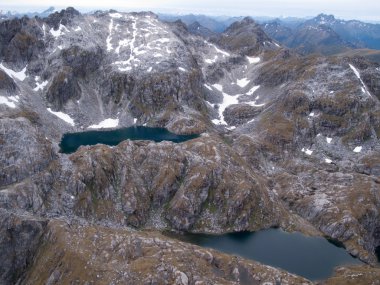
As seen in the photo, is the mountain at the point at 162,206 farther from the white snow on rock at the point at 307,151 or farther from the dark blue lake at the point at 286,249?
the white snow on rock at the point at 307,151

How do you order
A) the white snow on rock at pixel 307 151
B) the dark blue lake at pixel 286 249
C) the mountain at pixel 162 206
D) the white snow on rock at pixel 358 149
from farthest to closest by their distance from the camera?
the white snow on rock at pixel 307 151 < the white snow on rock at pixel 358 149 < the dark blue lake at pixel 286 249 < the mountain at pixel 162 206

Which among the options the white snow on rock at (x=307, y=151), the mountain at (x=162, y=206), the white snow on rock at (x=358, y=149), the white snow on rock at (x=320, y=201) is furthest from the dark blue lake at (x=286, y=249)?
the white snow on rock at (x=358, y=149)

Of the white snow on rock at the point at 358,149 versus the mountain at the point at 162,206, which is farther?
the white snow on rock at the point at 358,149

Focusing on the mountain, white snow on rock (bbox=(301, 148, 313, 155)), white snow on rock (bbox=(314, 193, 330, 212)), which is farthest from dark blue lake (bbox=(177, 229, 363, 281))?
white snow on rock (bbox=(301, 148, 313, 155))

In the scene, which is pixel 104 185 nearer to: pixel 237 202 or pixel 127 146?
pixel 127 146

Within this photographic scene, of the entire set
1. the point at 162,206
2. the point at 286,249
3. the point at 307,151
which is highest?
the point at 307,151

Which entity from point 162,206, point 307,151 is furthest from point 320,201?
point 162,206

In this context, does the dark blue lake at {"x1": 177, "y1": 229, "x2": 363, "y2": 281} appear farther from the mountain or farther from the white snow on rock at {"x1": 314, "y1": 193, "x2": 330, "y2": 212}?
the white snow on rock at {"x1": 314, "y1": 193, "x2": 330, "y2": 212}

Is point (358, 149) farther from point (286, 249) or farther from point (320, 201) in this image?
point (286, 249)


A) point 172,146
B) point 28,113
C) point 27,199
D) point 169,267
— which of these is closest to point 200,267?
point 169,267
